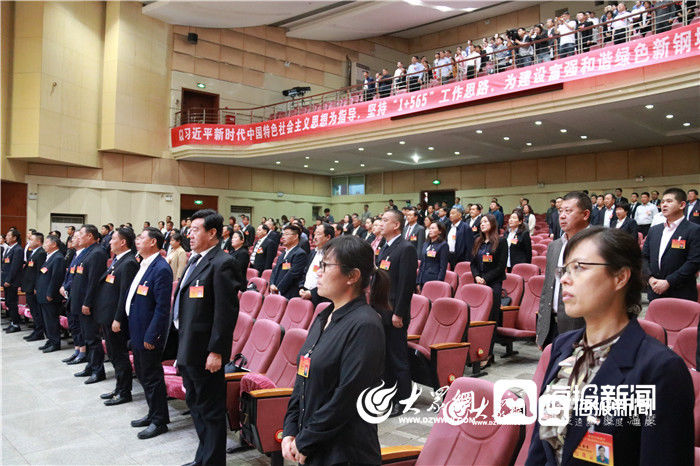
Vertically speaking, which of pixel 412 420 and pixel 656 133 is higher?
pixel 656 133

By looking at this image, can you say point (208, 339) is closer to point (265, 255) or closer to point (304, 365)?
point (304, 365)

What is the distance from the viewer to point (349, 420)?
1586 mm

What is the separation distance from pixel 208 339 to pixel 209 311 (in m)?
0.15

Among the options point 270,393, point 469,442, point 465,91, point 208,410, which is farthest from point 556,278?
point 465,91

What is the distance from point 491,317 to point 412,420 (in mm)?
1565

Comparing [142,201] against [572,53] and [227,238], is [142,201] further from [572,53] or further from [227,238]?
[572,53]

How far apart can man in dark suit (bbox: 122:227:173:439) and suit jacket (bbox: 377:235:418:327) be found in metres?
1.54

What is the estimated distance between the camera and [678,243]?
3.51m

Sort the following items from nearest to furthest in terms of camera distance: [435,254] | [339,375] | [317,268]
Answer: [339,375]
[317,268]
[435,254]

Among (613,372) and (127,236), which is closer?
(613,372)

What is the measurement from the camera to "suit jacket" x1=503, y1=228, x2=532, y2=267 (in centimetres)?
601

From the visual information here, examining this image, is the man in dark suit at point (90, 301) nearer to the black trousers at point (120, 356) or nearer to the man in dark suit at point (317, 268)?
the black trousers at point (120, 356)

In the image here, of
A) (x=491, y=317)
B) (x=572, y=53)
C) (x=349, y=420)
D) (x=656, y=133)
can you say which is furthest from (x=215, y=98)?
(x=349, y=420)

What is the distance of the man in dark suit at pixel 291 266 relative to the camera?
5.05m
